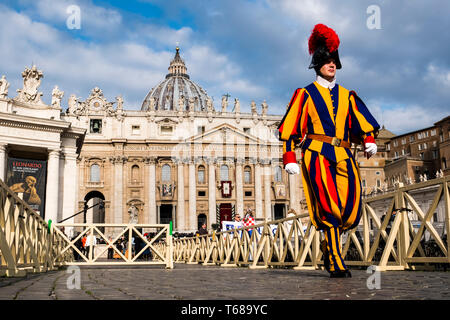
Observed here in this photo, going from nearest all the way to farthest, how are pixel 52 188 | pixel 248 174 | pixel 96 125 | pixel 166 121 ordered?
1. pixel 52 188
2. pixel 96 125
3. pixel 166 121
4. pixel 248 174

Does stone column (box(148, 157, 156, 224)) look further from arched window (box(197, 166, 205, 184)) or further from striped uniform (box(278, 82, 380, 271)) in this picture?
striped uniform (box(278, 82, 380, 271))

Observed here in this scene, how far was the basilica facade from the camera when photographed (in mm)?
57656

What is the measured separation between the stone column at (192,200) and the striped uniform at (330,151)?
2076 inches

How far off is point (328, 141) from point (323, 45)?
1.20 m

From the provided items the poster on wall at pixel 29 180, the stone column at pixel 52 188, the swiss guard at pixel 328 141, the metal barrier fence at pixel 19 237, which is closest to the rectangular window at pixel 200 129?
the stone column at pixel 52 188

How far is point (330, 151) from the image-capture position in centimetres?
533

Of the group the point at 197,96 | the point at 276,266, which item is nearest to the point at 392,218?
the point at 276,266

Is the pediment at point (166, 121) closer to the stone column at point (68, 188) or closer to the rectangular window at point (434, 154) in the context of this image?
the stone column at point (68, 188)

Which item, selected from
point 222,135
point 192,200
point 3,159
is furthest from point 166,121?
point 3,159

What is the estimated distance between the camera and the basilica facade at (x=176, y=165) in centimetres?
5766

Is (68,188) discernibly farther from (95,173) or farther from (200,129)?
(200,129)
